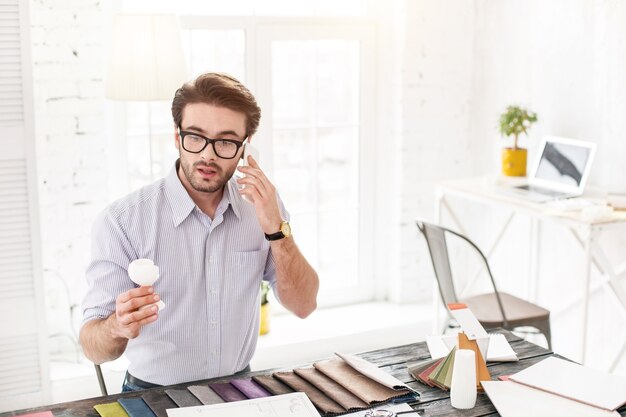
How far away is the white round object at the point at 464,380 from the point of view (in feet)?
6.52

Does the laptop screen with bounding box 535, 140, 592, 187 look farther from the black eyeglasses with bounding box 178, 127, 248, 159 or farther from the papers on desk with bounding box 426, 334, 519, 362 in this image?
the black eyeglasses with bounding box 178, 127, 248, 159

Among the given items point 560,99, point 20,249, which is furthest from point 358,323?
point 20,249

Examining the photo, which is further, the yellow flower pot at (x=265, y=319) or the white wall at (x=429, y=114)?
the white wall at (x=429, y=114)

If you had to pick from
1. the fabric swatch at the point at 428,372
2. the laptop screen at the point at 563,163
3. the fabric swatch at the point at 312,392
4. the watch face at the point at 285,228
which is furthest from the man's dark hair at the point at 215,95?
the laptop screen at the point at 563,163

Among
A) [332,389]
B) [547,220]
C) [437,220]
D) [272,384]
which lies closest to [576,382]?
[332,389]

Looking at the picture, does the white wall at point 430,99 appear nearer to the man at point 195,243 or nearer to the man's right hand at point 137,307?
the man at point 195,243

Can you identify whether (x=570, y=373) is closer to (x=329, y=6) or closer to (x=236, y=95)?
(x=236, y=95)

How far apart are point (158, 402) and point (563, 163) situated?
2222mm

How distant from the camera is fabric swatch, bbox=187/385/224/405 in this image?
1.98m

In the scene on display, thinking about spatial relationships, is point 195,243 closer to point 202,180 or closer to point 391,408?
point 202,180

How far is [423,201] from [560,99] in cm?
91

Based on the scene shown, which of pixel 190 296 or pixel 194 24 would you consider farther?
pixel 194 24

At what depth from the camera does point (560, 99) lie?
12.7ft

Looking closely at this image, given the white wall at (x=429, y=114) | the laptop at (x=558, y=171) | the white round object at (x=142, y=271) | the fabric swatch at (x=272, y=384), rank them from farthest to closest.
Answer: the white wall at (x=429, y=114)
the laptop at (x=558, y=171)
the fabric swatch at (x=272, y=384)
the white round object at (x=142, y=271)
